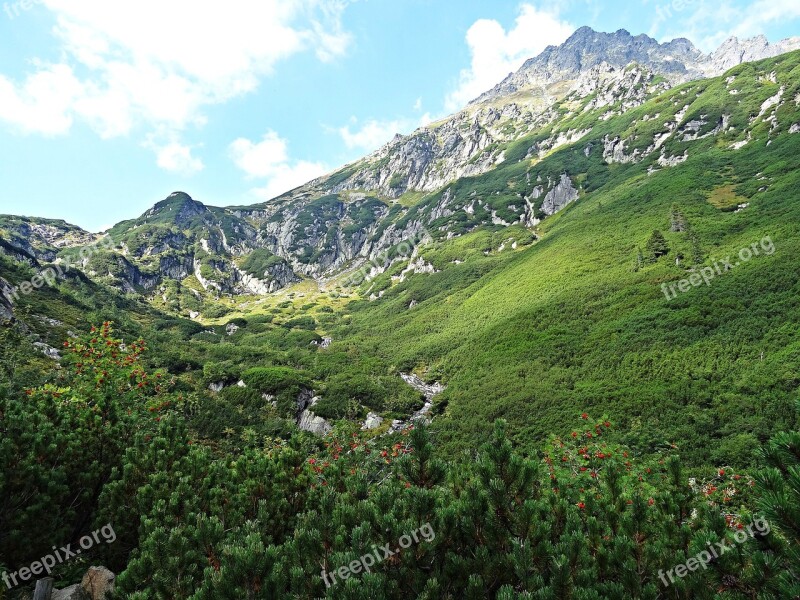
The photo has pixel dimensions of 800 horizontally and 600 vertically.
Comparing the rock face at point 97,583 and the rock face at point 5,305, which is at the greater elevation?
the rock face at point 5,305

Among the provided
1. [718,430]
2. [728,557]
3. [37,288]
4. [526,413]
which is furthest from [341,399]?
[37,288]

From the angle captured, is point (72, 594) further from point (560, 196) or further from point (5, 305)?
point (560, 196)

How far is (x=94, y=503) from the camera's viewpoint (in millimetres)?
10172

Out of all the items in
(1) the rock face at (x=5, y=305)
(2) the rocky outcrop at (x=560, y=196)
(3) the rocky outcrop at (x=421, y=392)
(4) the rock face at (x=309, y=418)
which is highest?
(2) the rocky outcrop at (x=560, y=196)

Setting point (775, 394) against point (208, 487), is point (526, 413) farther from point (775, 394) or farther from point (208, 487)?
point (208, 487)

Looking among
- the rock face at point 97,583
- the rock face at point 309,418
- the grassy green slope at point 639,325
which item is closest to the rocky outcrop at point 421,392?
the grassy green slope at point 639,325

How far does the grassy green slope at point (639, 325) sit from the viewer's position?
38312 mm

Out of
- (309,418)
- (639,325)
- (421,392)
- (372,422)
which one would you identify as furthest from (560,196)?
(309,418)

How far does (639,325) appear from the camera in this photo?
182ft

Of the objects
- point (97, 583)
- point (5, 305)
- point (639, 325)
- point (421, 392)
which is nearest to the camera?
point (97, 583)

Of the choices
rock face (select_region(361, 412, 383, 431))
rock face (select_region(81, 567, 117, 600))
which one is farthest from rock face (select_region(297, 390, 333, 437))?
rock face (select_region(81, 567, 117, 600))

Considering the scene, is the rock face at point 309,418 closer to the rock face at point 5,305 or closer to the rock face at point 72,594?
the rock face at point 5,305

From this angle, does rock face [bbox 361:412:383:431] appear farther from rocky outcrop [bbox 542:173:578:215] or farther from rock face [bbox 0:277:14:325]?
rocky outcrop [bbox 542:173:578:215]

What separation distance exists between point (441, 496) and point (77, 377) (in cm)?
2023
